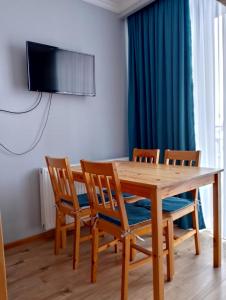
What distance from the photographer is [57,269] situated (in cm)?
212

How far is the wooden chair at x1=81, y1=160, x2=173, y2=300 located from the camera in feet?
5.39

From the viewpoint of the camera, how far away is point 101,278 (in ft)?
6.47

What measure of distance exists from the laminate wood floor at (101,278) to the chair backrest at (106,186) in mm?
521

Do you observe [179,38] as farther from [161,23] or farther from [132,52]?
[132,52]

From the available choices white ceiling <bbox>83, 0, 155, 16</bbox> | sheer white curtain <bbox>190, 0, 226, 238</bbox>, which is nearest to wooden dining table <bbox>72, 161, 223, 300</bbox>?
sheer white curtain <bbox>190, 0, 226, 238</bbox>

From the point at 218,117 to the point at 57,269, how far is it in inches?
81.5

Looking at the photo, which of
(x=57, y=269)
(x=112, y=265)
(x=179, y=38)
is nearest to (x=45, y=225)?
(x=57, y=269)

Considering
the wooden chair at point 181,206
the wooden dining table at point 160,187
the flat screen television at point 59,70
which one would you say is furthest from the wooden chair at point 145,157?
the flat screen television at point 59,70

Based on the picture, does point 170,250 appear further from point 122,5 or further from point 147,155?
point 122,5

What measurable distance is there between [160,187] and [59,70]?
1.80m

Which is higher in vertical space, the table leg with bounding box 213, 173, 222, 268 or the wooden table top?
the wooden table top

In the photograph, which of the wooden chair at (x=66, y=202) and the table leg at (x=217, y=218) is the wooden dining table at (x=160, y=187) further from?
the wooden chair at (x=66, y=202)

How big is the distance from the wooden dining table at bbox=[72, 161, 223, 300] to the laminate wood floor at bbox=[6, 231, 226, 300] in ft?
0.67

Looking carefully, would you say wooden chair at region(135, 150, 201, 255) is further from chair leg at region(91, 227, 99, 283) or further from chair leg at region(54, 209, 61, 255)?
chair leg at region(54, 209, 61, 255)
